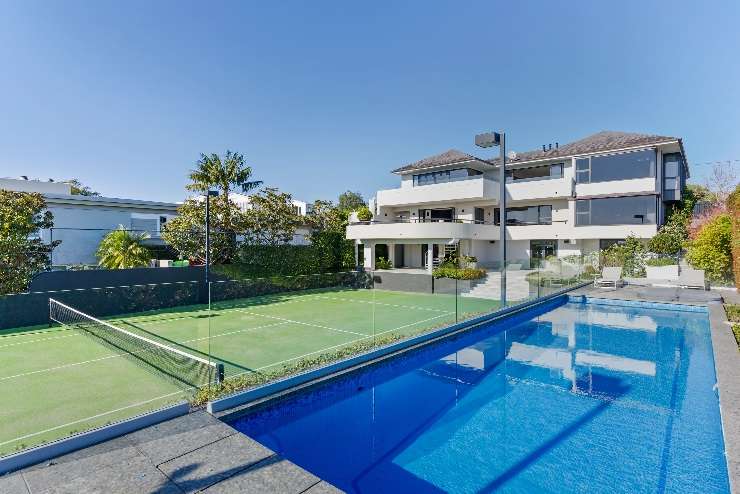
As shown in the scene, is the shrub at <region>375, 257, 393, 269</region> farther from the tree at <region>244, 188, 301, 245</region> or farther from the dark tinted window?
the dark tinted window

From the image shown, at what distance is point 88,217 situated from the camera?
2942 centimetres

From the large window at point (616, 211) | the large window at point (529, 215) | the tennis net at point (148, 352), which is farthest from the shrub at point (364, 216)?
the tennis net at point (148, 352)

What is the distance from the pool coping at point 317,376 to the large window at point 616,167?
20.9 metres

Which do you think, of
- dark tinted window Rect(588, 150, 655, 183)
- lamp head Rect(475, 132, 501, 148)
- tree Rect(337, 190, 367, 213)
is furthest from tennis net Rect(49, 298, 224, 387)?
tree Rect(337, 190, 367, 213)

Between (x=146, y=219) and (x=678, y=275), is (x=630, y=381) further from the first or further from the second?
(x=146, y=219)

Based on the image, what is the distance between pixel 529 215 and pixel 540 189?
8.85 ft

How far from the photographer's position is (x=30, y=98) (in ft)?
60.4

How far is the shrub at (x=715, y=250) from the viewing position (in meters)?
20.3

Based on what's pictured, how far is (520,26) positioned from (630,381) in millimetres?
17895

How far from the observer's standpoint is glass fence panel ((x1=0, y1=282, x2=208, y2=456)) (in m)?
7.13

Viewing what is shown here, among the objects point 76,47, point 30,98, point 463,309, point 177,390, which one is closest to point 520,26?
point 463,309

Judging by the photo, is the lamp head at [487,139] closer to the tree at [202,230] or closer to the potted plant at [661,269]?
the tree at [202,230]

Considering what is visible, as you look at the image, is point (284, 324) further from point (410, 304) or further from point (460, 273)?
point (460, 273)

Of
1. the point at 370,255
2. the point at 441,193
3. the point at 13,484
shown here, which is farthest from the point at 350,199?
the point at 13,484
